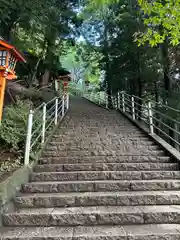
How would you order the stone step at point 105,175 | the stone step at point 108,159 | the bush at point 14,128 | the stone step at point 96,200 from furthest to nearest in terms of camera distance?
the stone step at point 108,159, the bush at point 14,128, the stone step at point 105,175, the stone step at point 96,200

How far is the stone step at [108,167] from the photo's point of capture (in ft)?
10.9

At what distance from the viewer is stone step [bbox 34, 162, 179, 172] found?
130 inches

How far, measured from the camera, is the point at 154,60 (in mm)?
8164

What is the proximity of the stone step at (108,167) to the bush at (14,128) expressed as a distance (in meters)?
0.62

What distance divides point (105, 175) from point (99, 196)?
23.0 inches

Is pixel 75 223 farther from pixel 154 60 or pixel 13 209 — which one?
pixel 154 60

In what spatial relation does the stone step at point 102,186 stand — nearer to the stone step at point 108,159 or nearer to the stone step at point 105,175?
the stone step at point 105,175

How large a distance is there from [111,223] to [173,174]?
1464 millimetres

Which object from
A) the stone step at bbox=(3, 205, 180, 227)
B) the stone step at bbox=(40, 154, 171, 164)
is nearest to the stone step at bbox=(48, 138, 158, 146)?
the stone step at bbox=(40, 154, 171, 164)

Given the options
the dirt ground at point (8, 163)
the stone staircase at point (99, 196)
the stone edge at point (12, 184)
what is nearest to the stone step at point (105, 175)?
the stone staircase at point (99, 196)

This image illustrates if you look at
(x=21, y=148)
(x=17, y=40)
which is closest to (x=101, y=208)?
(x=21, y=148)

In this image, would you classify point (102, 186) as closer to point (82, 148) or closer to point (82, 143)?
point (82, 148)

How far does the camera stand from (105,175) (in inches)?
121

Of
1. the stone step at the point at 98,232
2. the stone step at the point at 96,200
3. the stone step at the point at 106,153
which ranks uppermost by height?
the stone step at the point at 106,153
